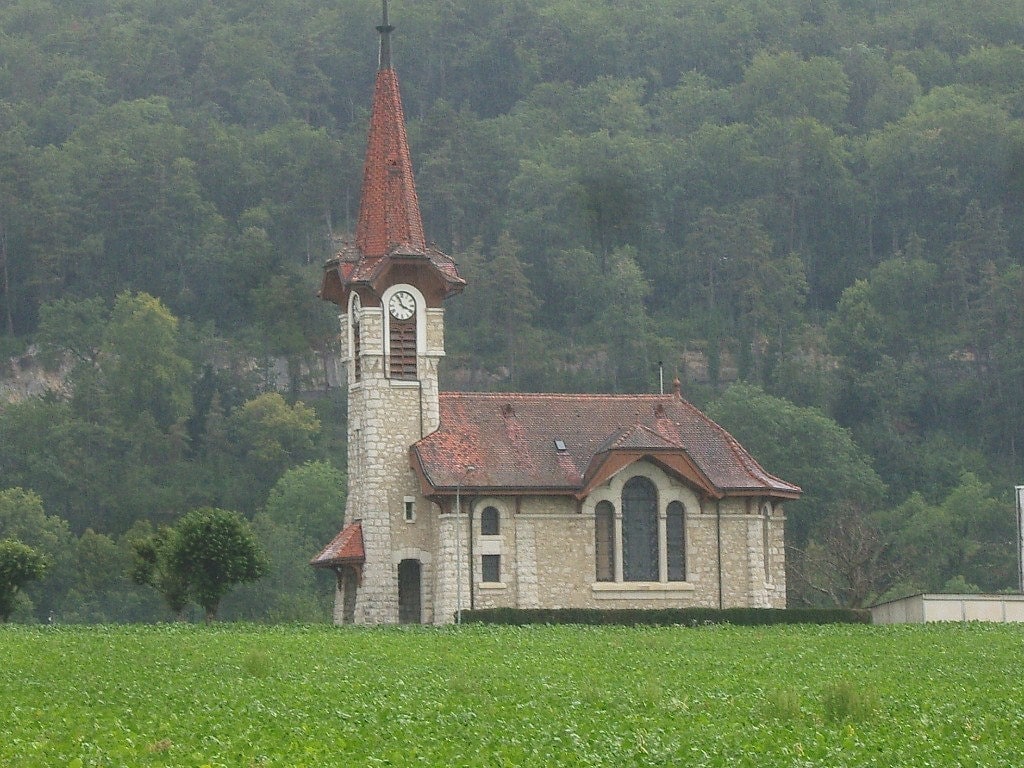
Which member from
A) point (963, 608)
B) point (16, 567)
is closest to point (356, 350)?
point (16, 567)

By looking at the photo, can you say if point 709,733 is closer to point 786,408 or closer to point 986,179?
point 786,408

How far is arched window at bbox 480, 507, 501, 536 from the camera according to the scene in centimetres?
6781

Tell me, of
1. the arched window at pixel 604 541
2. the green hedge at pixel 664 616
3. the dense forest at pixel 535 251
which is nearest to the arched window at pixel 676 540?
the arched window at pixel 604 541

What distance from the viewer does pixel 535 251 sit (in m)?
144

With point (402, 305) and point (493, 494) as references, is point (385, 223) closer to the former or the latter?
point (402, 305)

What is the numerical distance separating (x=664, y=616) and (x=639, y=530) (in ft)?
16.7

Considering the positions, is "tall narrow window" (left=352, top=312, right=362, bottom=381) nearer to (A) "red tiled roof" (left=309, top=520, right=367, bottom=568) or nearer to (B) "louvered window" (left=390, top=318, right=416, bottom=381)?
(B) "louvered window" (left=390, top=318, right=416, bottom=381)

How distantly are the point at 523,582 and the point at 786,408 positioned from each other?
4472cm

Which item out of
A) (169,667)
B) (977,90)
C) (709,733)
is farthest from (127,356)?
(709,733)

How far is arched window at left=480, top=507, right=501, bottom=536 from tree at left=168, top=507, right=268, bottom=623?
7130 mm

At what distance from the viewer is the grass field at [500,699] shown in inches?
1368

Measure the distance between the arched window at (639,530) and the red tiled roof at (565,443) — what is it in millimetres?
1234

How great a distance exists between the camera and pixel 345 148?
499 feet

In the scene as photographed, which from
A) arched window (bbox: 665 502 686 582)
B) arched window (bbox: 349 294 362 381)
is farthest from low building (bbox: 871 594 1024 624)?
arched window (bbox: 349 294 362 381)
